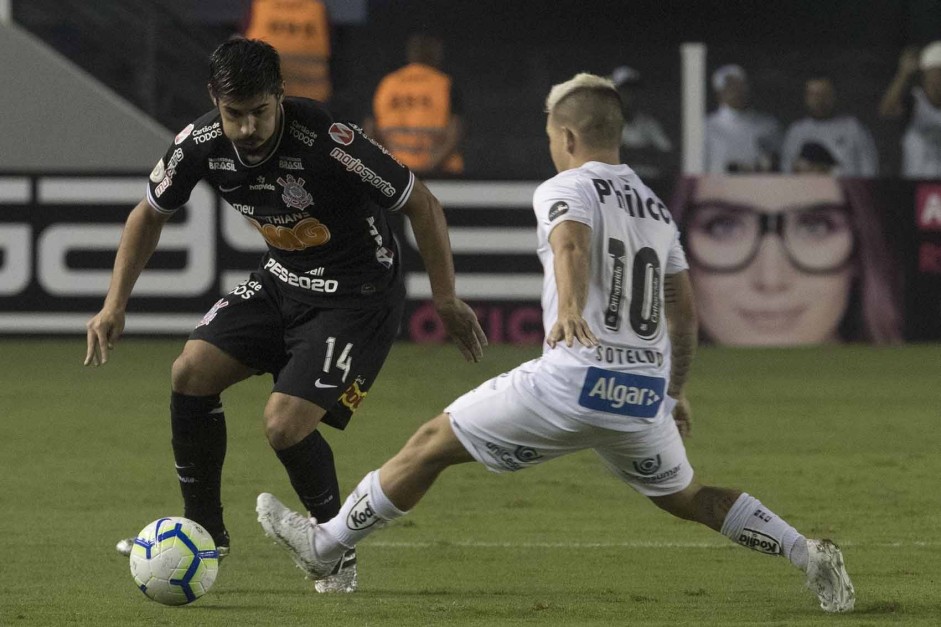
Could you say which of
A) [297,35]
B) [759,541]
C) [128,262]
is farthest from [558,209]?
[297,35]

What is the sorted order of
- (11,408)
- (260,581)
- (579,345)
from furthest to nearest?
1. (11,408)
2. (260,581)
3. (579,345)

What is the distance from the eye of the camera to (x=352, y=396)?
606 centimetres

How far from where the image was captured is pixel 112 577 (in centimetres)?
608

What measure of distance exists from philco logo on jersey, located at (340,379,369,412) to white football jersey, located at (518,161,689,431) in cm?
99

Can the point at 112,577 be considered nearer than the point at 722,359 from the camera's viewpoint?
Yes

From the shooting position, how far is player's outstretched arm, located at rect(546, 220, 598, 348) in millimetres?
4914

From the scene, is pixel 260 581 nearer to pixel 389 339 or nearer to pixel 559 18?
pixel 389 339

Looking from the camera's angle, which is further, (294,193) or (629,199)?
(294,193)

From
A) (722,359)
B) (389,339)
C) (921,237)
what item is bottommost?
(722,359)

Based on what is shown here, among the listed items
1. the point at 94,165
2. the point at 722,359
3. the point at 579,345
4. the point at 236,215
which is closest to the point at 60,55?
the point at 94,165

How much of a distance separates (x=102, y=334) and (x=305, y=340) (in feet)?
2.42

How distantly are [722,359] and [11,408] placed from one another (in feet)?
18.0

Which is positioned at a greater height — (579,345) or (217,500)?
(579,345)

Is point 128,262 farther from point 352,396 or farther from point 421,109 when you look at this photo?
point 421,109
